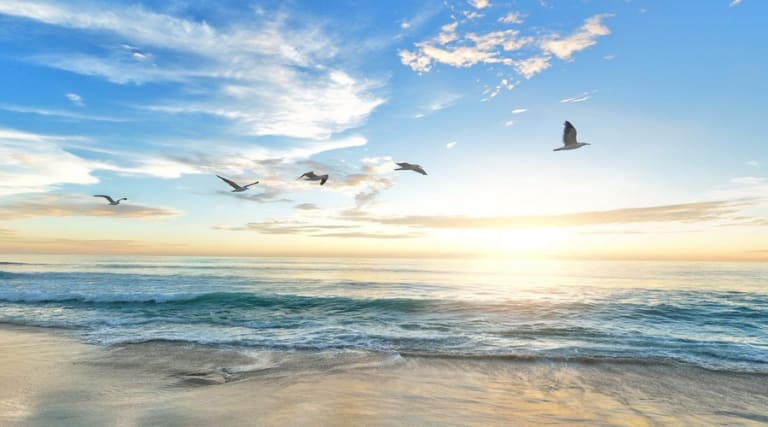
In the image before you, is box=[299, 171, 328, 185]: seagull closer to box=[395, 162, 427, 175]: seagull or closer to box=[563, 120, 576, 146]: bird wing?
box=[395, 162, 427, 175]: seagull

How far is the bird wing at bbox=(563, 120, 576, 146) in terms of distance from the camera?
423 inches

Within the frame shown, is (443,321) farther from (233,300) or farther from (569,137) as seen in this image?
(233,300)

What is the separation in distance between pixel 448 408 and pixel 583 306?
48.4 feet

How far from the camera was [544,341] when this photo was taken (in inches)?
476

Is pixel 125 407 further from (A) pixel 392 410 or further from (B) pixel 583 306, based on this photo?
(B) pixel 583 306

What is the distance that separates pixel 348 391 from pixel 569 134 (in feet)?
26.4

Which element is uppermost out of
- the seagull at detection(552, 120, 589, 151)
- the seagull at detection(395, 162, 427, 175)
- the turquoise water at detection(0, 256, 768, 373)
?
the seagull at detection(552, 120, 589, 151)

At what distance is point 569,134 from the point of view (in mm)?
11055

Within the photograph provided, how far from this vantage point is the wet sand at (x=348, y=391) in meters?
6.25

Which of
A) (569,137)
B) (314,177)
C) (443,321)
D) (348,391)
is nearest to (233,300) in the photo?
(443,321)

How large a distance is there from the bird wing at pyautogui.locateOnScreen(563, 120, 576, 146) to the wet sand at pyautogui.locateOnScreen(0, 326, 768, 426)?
5.35m

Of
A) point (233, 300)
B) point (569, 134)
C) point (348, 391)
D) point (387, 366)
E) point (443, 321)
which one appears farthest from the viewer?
point (233, 300)

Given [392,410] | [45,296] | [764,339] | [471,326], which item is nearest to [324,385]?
[392,410]

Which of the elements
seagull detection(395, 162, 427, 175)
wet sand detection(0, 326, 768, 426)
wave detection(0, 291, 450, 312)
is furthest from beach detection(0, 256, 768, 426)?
seagull detection(395, 162, 427, 175)
